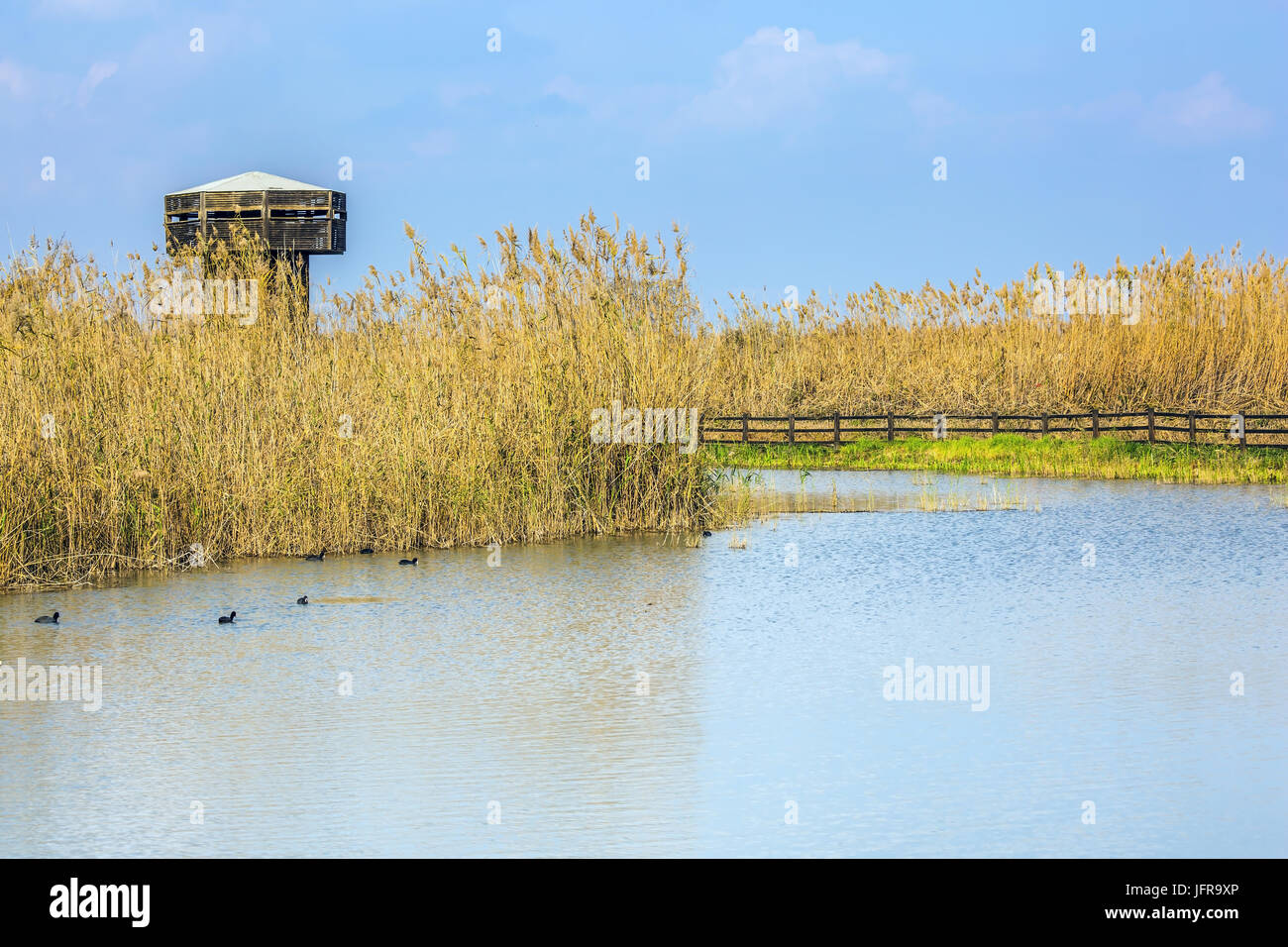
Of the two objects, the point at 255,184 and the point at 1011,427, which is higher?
the point at 255,184

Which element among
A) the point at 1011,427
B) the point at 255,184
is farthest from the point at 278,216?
the point at 1011,427

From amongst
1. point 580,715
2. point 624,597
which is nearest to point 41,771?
point 580,715

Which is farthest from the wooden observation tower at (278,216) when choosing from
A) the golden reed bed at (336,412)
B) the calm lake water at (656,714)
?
the calm lake water at (656,714)

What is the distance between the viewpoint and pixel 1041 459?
2777 centimetres

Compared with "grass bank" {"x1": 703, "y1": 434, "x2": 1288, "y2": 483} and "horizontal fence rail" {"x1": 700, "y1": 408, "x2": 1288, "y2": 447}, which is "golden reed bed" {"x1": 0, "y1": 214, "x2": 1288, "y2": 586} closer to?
"grass bank" {"x1": 703, "y1": 434, "x2": 1288, "y2": 483}

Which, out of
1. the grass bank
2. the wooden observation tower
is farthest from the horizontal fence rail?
the wooden observation tower

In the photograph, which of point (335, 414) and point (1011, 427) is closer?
point (335, 414)

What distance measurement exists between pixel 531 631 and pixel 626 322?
6.99 meters

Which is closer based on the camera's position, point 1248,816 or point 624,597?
point 1248,816

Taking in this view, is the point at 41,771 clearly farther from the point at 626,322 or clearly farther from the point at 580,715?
the point at 626,322

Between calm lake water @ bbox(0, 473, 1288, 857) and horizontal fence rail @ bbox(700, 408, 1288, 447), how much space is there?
16457mm

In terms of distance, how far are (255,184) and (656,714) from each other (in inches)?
820

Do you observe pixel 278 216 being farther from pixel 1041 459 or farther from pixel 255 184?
pixel 1041 459
